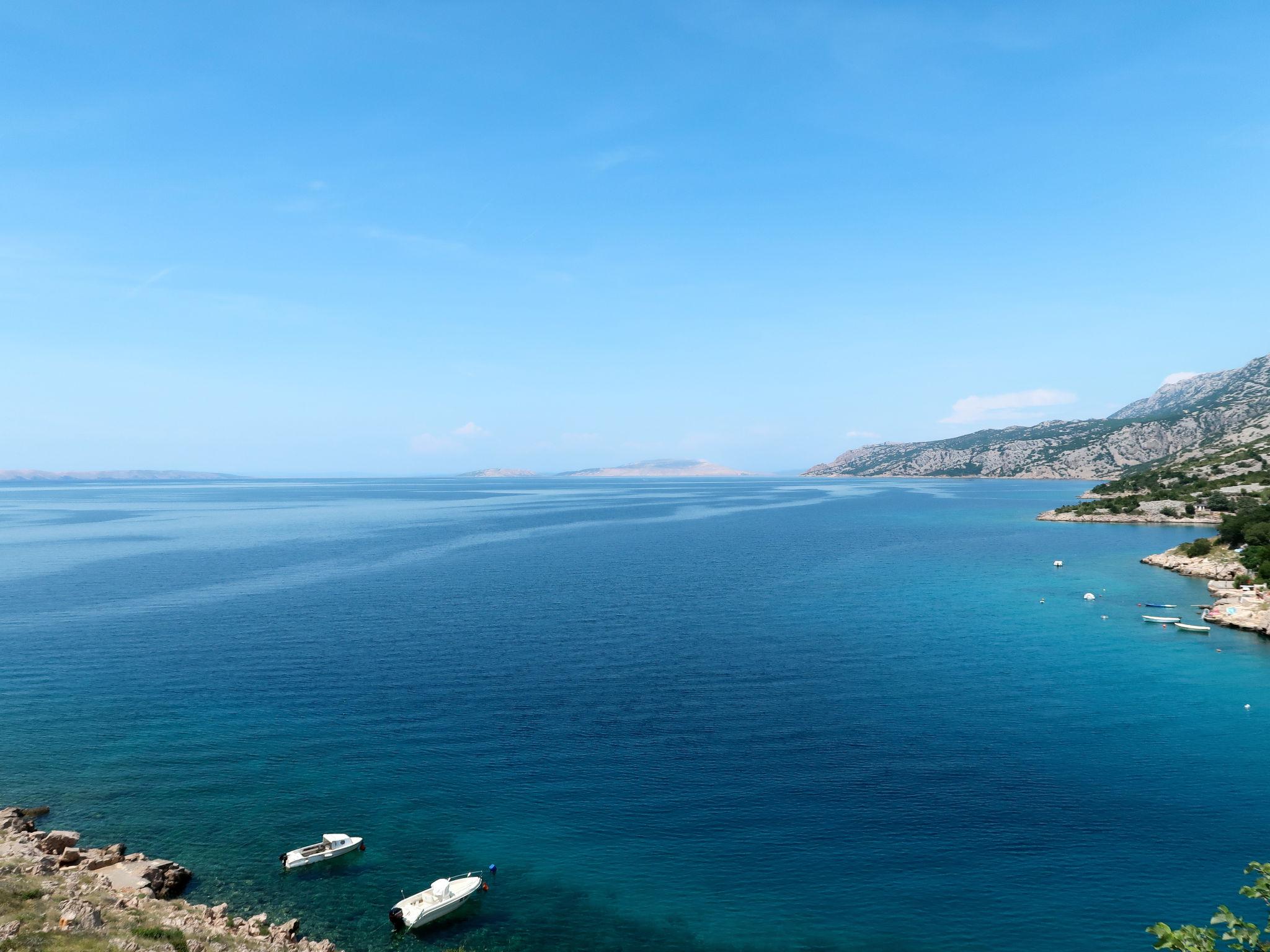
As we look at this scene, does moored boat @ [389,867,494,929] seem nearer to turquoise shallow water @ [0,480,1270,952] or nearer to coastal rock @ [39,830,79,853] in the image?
turquoise shallow water @ [0,480,1270,952]

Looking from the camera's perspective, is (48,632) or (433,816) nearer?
(433,816)

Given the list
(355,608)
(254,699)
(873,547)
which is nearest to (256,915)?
(254,699)

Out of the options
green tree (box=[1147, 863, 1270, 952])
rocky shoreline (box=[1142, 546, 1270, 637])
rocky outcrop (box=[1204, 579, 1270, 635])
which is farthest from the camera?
rocky shoreline (box=[1142, 546, 1270, 637])

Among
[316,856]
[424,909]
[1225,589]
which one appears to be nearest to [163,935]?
[316,856]

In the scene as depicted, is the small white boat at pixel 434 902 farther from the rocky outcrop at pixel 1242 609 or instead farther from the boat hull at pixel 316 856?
the rocky outcrop at pixel 1242 609

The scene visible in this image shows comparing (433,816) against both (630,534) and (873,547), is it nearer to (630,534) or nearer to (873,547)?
(873,547)

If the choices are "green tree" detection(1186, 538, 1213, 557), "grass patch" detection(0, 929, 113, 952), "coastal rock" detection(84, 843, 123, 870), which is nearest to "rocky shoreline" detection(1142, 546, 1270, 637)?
"green tree" detection(1186, 538, 1213, 557)

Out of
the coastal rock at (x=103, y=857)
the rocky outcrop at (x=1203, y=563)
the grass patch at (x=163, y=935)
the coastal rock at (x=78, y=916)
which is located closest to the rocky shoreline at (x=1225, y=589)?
the rocky outcrop at (x=1203, y=563)

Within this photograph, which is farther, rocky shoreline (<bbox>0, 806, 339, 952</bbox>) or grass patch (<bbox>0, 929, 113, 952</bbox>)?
rocky shoreline (<bbox>0, 806, 339, 952</bbox>)
